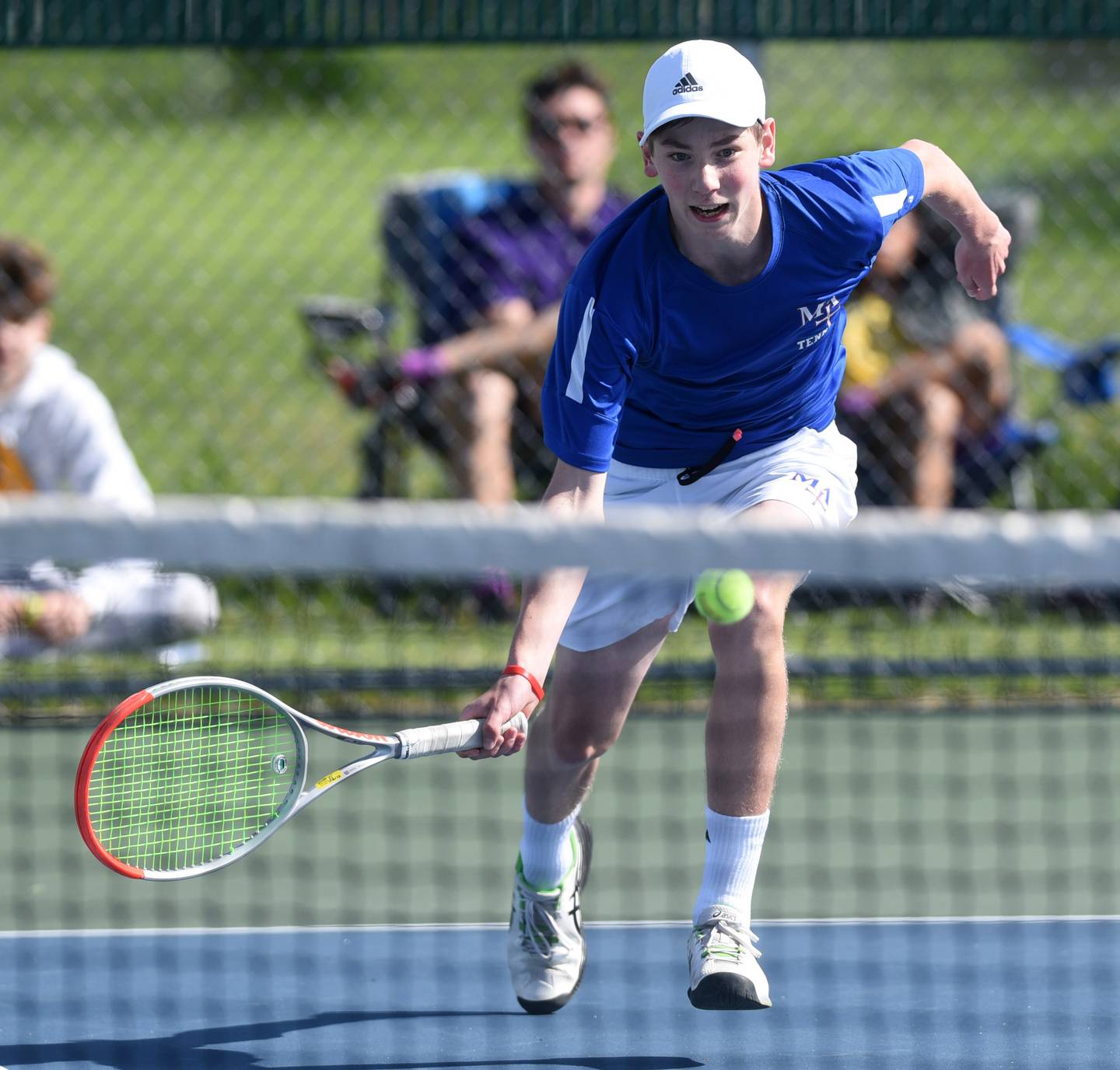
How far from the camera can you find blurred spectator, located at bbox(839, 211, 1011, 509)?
5.58 meters

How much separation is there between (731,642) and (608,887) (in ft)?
4.12

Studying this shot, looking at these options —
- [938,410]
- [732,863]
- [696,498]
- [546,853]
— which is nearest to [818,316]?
[696,498]

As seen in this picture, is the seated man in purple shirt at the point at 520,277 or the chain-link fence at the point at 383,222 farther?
the chain-link fence at the point at 383,222

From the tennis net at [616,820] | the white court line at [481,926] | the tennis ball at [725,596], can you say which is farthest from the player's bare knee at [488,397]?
the tennis ball at [725,596]

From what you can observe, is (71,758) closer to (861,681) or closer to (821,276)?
(861,681)

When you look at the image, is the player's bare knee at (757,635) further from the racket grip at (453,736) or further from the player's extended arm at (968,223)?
the player's extended arm at (968,223)

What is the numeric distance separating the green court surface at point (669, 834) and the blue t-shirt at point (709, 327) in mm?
1119

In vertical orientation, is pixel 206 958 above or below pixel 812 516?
below

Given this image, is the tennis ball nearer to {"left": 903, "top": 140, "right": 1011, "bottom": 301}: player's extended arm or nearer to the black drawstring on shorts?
the black drawstring on shorts

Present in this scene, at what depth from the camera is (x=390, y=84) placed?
1241 centimetres

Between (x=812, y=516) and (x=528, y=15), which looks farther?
(x=528, y=15)

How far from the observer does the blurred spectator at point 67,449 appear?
487 centimetres

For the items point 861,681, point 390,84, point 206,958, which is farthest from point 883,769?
point 390,84

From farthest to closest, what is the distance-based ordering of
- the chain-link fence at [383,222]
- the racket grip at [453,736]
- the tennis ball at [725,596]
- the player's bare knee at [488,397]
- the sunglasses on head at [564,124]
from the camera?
the chain-link fence at [383,222]
the player's bare knee at [488,397]
the sunglasses on head at [564,124]
the tennis ball at [725,596]
the racket grip at [453,736]
